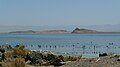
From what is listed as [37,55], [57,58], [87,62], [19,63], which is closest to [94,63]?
[87,62]

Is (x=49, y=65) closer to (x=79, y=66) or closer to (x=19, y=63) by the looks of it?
(x=19, y=63)

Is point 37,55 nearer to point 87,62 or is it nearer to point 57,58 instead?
point 57,58

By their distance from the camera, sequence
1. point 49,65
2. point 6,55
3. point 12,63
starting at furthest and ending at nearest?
1. point 6,55
2. point 49,65
3. point 12,63

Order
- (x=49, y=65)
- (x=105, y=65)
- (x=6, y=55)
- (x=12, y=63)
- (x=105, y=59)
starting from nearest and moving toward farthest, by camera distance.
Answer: (x=105, y=65) → (x=105, y=59) → (x=12, y=63) → (x=49, y=65) → (x=6, y=55)

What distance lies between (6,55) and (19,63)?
5.23m

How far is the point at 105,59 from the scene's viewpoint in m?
21.7

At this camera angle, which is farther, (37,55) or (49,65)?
(37,55)

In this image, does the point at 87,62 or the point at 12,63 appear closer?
the point at 87,62

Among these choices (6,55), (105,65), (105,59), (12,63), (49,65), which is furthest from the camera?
(6,55)

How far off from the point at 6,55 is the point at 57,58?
11.6 feet

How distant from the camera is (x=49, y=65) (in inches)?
1039

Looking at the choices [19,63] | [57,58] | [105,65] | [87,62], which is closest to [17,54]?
[57,58]

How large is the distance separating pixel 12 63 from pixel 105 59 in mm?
5297

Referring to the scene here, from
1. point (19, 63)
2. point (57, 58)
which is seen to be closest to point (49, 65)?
point (57, 58)
